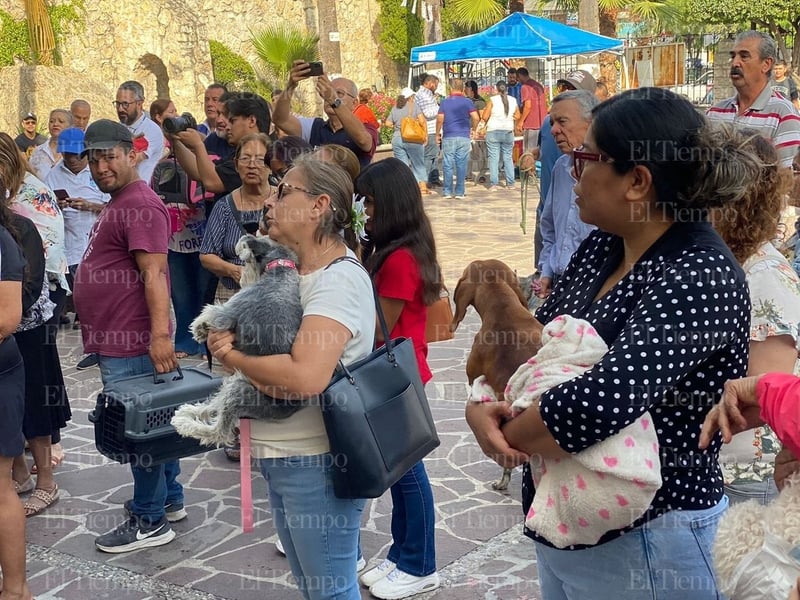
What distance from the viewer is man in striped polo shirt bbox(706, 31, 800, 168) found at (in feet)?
20.6

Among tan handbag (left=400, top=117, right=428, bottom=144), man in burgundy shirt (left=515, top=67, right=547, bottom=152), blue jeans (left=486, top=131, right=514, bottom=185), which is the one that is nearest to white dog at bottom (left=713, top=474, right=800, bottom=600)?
tan handbag (left=400, top=117, right=428, bottom=144)

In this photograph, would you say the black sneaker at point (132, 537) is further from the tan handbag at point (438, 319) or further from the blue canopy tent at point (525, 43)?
the blue canopy tent at point (525, 43)

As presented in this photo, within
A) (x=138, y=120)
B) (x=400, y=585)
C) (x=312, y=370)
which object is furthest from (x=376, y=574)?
(x=138, y=120)

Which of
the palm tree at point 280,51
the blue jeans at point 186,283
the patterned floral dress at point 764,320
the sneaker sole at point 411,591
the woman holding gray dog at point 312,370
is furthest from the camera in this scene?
the palm tree at point 280,51

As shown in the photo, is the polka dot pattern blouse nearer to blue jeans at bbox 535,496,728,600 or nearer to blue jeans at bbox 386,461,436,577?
blue jeans at bbox 535,496,728,600

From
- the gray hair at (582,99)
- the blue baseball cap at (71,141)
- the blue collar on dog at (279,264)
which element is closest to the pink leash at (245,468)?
the blue collar on dog at (279,264)

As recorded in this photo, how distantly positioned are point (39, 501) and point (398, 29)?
118 feet

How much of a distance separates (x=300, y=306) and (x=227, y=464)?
11.1 ft

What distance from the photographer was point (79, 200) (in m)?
8.79

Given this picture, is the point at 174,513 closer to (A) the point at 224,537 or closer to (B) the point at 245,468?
(A) the point at 224,537

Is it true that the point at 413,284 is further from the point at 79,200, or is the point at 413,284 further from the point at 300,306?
the point at 79,200

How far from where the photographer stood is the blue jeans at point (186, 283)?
795 centimetres

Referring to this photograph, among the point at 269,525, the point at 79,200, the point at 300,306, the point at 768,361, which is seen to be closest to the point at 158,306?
the point at 269,525

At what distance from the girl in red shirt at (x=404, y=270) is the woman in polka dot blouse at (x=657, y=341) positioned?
1832mm
